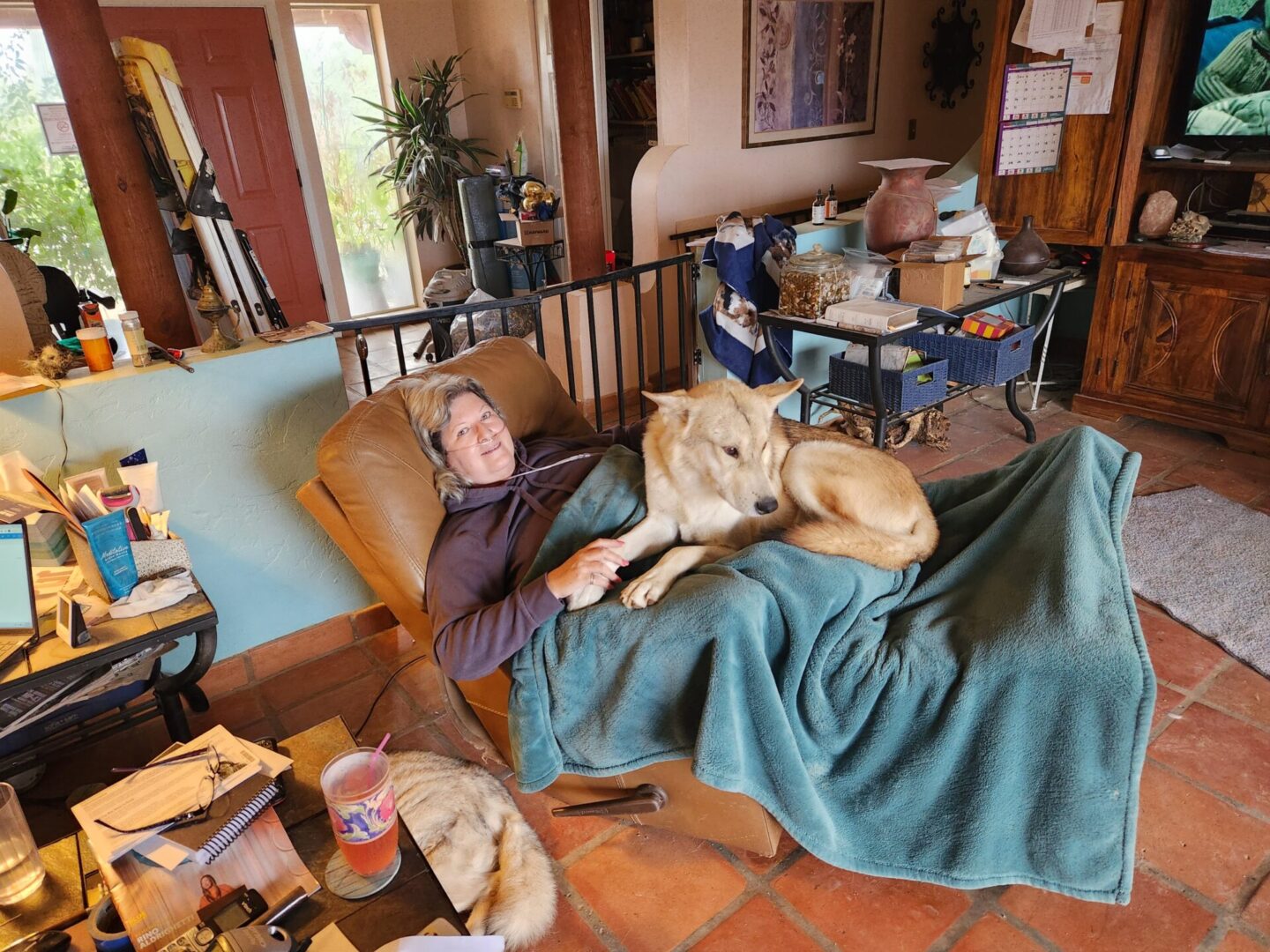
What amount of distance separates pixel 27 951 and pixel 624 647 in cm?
104

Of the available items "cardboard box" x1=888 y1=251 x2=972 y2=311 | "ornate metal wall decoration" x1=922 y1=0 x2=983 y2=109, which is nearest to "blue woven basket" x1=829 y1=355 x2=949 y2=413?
"cardboard box" x1=888 y1=251 x2=972 y2=311

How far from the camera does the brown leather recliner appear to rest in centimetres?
168

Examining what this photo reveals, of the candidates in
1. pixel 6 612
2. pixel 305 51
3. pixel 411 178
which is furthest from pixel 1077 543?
pixel 305 51

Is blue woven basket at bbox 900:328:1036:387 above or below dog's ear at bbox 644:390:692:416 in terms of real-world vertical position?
below

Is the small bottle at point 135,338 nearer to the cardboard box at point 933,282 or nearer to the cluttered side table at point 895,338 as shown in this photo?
the cluttered side table at point 895,338

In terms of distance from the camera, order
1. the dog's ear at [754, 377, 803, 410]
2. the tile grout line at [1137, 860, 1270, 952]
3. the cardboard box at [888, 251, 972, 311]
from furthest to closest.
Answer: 1. the cardboard box at [888, 251, 972, 311]
2. the dog's ear at [754, 377, 803, 410]
3. the tile grout line at [1137, 860, 1270, 952]

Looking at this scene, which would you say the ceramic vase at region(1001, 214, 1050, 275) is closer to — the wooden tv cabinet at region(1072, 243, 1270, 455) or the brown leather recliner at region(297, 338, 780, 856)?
the wooden tv cabinet at region(1072, 243, 1270, 455)

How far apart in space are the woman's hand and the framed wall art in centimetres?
371

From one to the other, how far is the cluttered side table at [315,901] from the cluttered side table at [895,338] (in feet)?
7.03

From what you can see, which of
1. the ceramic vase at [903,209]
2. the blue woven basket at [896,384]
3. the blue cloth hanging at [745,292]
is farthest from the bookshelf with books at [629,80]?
the blue woven basket at [896,384]

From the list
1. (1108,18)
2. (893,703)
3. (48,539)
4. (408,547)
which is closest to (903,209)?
(1108,18)

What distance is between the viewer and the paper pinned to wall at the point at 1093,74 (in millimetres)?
3529

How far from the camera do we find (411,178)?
21.3 ft

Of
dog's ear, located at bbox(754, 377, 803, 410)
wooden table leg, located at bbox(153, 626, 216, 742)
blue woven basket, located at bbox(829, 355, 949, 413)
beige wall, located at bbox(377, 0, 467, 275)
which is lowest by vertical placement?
wooden table leg, located at bbox(153, 626, 216, 742)
